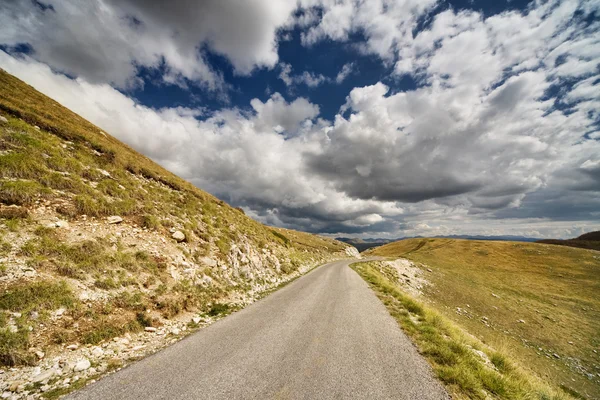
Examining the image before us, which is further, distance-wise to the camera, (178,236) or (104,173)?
(104,173)

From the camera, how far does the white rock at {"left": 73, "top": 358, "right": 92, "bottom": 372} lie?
6.87m

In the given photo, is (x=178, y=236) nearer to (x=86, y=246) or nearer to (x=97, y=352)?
(x=86, y=246)

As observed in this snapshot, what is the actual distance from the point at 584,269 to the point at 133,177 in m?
111

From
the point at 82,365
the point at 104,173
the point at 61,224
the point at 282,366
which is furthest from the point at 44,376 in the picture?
→ the point at 104,173

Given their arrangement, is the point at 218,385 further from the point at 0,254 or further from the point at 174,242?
the point at 174,242

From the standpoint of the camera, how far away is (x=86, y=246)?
38.0 feet

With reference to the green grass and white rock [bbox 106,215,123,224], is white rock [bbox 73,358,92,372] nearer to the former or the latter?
white rock [bbox 106,215,123,224]

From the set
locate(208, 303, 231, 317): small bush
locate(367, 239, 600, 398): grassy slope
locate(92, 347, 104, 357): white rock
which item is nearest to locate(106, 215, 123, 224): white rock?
locate(208, 303, 231, 317): small bush

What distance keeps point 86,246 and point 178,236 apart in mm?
6204

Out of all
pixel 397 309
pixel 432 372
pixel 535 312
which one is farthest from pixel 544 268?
pixel 432 372

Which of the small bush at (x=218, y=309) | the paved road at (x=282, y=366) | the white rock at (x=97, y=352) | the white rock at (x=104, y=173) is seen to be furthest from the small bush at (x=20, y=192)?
the paved road at (x=282, y=366)

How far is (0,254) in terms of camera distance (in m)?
8.93

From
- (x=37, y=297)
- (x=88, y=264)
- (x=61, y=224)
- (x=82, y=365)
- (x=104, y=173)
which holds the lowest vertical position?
(x=82, y=365)

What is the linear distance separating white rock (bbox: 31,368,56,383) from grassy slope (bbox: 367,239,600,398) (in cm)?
2871
